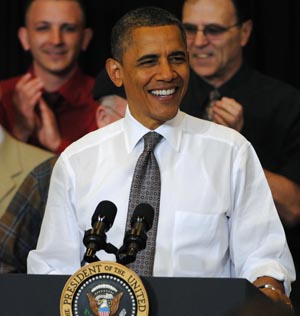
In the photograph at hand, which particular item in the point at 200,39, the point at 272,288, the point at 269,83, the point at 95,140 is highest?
the point at 200,39

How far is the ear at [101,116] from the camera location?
12.0ft

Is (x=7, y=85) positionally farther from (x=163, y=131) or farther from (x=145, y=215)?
(x=145, y=215)

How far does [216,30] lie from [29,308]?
5.61 feet

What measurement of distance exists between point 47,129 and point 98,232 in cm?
178

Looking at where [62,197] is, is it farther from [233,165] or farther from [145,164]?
[233,165]

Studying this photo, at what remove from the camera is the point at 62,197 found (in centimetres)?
256

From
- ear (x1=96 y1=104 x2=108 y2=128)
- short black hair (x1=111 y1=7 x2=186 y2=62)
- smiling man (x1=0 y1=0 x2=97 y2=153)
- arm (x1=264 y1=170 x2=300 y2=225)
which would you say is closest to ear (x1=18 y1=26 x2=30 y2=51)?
smiling man (x1=0 y1=0 x2=97 y2=153)

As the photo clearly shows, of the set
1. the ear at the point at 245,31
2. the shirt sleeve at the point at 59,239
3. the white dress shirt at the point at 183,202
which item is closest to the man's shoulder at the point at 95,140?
the white dress shirt at the point at 183,202

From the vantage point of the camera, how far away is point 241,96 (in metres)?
3.49

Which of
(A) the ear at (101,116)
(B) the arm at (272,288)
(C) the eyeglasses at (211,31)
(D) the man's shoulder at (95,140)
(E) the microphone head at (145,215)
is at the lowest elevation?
(B) the arm at (272,288)

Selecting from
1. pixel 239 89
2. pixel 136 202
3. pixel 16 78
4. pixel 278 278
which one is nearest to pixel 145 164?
pixel 136 202

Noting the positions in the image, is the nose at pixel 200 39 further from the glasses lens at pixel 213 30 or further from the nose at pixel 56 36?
the nose at pixel 56 36

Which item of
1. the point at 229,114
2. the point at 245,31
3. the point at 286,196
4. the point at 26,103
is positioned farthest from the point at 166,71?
the point at 26,103

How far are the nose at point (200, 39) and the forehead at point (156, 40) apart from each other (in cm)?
93
